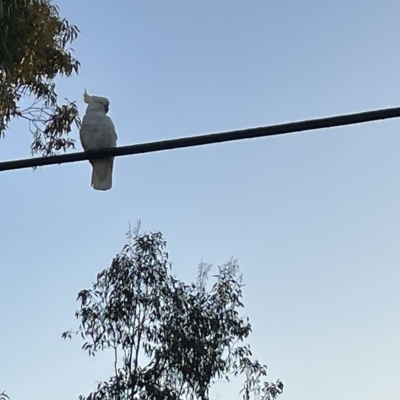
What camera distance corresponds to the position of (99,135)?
4.71 meters

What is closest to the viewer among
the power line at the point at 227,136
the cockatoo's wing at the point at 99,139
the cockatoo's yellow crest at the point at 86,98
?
the power line at the point at 227,136

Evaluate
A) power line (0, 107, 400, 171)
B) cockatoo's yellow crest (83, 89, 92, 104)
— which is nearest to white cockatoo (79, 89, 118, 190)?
cockatoo's yellow crest (83, 89, 92, 104)

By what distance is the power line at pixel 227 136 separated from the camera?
2.55 meters

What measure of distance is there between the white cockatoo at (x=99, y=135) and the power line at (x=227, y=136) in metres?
1.53

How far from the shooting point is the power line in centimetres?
255

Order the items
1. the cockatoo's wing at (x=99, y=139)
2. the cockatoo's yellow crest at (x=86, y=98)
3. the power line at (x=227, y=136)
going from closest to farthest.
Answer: the power line at (x=227, y=136)
the cockatoo's wing at (x=99, y=139)
the cockatoo's yellow crest at (x=86, y=98)

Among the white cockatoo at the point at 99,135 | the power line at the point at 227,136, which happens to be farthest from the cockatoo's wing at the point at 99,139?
the power line at the point at 227,136

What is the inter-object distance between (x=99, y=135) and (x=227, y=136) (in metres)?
2.18

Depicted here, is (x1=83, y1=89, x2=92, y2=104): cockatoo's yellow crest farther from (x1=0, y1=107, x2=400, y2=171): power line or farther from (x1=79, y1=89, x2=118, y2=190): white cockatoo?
(x1=0, y1=107, x2=400, y2=171): power line

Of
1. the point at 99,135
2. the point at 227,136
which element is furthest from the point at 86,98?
the point at 227,136

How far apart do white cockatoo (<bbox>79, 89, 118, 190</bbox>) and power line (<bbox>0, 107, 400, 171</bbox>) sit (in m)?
1.53

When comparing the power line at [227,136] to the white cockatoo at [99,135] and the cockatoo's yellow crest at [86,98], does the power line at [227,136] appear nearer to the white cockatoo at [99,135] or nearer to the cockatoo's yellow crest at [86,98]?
the white cockatoo at [99,135]

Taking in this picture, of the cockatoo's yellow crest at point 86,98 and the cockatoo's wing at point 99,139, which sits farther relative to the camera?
the cockatoo's yellow crest at point 86,98

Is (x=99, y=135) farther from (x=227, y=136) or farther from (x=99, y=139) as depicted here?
(x=227, y=136)
